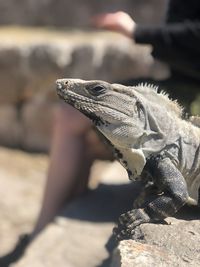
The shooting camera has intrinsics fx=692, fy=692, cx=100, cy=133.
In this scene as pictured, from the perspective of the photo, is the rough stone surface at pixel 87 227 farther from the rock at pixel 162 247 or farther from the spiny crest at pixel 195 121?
the spiny crest at pixel 195 121

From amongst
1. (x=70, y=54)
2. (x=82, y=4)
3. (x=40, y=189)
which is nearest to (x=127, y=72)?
(x=70, y=54)

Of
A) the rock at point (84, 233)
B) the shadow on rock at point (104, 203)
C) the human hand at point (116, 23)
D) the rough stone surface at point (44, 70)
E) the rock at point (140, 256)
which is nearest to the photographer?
the rock at point (140, 256)

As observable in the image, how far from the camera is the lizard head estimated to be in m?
1.68

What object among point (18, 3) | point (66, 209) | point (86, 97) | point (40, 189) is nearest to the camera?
point (86, 97)

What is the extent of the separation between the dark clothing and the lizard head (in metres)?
1.18

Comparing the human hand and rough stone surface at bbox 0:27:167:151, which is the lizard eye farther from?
rough stone surface at bbox 0:27:167:151

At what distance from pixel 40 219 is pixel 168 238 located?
150cm

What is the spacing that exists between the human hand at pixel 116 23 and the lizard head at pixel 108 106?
1.09 metres

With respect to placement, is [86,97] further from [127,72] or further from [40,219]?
[127,72]

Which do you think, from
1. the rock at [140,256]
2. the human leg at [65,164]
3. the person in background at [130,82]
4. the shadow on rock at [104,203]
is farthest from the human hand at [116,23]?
the rock at [140,256]

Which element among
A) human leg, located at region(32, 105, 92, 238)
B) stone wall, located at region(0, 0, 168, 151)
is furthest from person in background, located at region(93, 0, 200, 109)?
stone wall, located at region(0, 0, 168, 151)

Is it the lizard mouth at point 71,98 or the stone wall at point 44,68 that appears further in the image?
the stone wall at point 44,68

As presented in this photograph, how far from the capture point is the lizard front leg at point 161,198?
5.63 ft

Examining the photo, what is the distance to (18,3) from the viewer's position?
19.9 feet
